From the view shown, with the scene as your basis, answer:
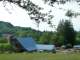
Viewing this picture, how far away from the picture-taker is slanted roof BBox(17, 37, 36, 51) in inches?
1223

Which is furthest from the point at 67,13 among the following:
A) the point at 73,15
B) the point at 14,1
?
the point at 14,1

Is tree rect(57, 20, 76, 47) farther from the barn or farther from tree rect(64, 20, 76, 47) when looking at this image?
the barn

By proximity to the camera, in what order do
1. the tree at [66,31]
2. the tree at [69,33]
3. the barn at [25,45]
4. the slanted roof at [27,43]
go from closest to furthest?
the tree at [66,31]
the tree at [69,33]
the barn at [25,45]
the slanted roof at [27,43]

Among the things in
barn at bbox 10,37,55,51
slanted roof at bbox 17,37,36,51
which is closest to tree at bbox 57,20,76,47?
barn at bbox 10,37,55,51

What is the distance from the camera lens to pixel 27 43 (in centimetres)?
3312

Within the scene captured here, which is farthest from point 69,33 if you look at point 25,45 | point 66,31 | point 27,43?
point 27,43

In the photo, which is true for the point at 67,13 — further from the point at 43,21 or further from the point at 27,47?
the point at 27,47

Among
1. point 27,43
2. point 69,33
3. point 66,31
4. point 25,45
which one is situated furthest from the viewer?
point 27,43

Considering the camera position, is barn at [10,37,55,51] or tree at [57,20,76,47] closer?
tree at [57,20,76,47]

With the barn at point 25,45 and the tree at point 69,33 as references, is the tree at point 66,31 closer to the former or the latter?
the tree at point 69,33

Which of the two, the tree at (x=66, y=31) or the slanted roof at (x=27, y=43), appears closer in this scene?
the tree at (x=66, y=31)

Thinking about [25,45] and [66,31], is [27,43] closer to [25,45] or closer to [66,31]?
[25,45]

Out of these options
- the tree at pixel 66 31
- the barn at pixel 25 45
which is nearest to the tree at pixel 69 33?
the tree at pixel 66 31

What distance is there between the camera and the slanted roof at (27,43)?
31.1m
